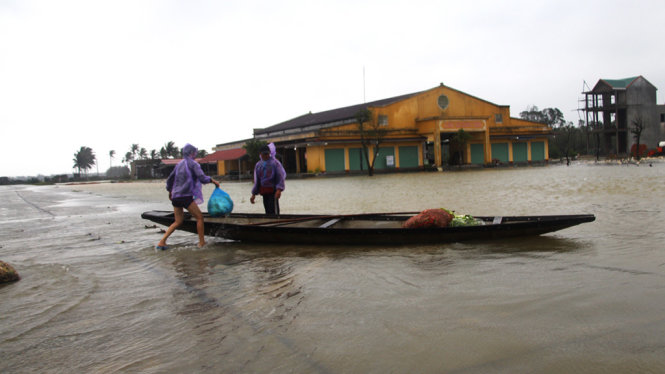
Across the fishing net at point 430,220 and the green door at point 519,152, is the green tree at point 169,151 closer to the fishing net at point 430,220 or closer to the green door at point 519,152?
the green door at point 519,152

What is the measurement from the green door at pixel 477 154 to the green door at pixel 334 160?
1329 centimetres

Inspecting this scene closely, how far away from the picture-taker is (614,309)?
390 cm

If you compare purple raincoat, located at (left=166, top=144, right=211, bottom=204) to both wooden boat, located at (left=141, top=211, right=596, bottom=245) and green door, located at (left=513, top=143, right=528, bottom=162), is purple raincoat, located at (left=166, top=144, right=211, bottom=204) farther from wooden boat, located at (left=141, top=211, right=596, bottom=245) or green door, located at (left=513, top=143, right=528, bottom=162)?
green door, located at (left=513, top=143, right=528, bottom=162)

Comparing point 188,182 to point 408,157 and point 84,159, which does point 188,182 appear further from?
point 84,159

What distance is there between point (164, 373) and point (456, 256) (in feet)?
13.4

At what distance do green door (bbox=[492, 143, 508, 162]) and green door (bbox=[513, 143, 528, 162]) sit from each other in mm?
1107

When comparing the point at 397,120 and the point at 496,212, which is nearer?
the point at 496,212

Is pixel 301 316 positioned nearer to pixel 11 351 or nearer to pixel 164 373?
pixel 164 373

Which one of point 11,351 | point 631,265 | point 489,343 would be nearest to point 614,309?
point 489,343

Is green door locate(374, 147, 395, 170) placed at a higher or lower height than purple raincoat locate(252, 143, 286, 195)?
higher

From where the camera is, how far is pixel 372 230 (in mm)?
7066

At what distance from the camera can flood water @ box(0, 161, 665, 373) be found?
10.7 feet

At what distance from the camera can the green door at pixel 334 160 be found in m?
40.2

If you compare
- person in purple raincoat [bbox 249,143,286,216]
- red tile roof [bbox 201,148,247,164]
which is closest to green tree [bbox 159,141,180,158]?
red tile roof [bbox 201,148,247,164]
